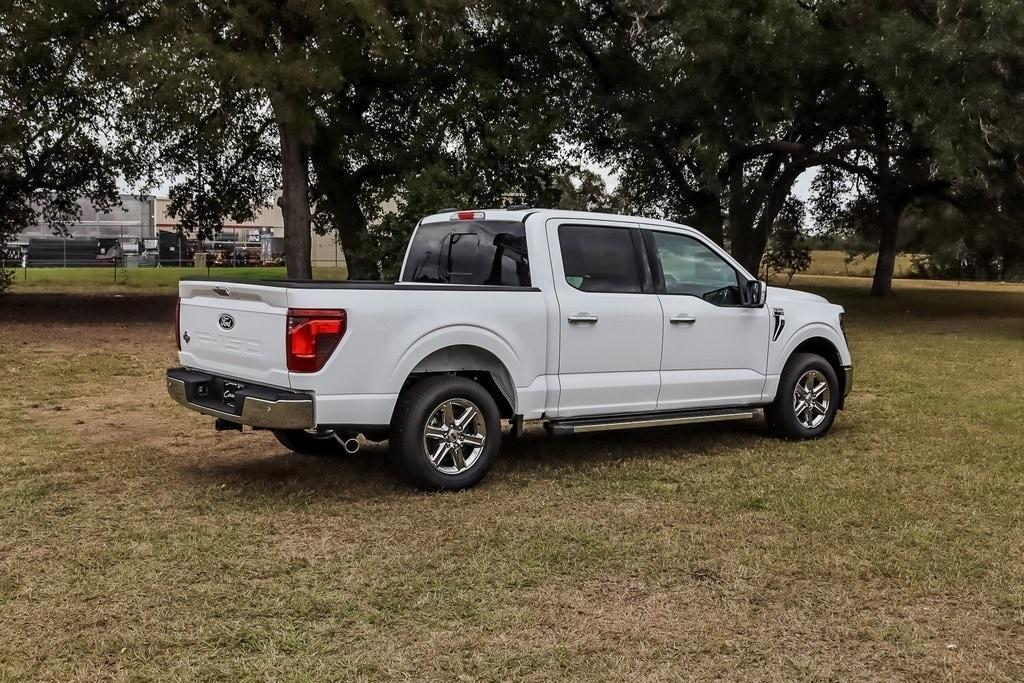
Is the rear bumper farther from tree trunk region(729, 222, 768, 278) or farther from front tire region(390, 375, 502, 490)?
tree trunk region(729, 222, 768, 278)

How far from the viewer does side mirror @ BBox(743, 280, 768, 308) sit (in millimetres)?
8273

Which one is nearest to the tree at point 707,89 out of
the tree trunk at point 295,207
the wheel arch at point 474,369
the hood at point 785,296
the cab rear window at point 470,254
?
the tree trunk at point 295,207

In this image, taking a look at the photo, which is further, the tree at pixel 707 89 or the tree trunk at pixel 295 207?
the tree trunk at pixel 295 207

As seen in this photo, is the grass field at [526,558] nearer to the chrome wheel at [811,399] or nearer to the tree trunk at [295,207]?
the chrome wheel at [811,399]

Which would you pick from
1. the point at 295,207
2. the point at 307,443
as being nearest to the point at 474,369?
the point at 307,443

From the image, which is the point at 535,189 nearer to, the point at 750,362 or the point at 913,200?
the point at 750,362

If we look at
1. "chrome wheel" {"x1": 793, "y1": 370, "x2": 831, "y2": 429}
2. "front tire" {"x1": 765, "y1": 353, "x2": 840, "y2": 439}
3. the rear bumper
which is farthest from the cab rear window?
"chrome wheel" {"x1": 793, "y1": 370, "x2": 831, "y2": 429}

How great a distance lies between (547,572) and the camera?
5.16 meters

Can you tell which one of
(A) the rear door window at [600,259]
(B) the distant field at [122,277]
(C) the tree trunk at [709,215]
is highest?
(C) the tree trunk at [709,215]

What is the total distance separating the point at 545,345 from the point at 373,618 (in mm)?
3001

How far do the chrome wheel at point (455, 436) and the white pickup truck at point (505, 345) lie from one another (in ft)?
0.03

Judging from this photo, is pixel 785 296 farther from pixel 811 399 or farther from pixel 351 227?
pixel 351 227

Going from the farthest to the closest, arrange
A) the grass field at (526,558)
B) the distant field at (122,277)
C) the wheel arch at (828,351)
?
1. the distant field at (122,277)
2. the wheel arch at (828,351)
3. the grass field at (526,558)

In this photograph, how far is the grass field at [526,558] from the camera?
416 centimetres
